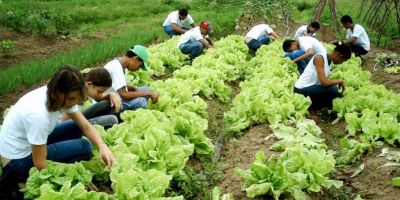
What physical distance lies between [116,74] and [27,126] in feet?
7.23

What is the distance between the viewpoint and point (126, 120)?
541cm

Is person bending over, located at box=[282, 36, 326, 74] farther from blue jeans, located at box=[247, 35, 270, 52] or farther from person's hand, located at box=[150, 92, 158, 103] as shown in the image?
person's hand, located at box=[150, 92, 158, 103]

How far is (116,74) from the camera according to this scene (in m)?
5.68

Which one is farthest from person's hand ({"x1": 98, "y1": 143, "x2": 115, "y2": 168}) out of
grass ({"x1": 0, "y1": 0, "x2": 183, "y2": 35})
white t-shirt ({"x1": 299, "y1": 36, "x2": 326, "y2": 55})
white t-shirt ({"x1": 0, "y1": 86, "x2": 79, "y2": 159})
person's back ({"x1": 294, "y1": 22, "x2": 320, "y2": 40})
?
grass ({"x1": 0, "y1": 0, "x2": 183, "y2": 35})

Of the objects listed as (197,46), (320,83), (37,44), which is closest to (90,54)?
(197,46)

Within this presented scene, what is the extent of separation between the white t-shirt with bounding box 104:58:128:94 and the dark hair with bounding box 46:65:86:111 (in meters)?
2.04

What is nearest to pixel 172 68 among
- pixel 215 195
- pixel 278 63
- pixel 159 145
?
pixel 278 63

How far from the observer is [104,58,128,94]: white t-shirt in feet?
18.6

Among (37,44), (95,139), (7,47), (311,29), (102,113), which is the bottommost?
(37,44)

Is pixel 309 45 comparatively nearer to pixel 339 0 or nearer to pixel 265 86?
pixel 265 86

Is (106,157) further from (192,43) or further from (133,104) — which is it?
(192,43)

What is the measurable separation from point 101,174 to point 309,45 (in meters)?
5.75

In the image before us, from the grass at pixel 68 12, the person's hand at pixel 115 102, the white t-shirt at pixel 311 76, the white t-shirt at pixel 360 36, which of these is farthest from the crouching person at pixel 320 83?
the grass at pixel 68 12

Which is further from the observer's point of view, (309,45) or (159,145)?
(309,45)
